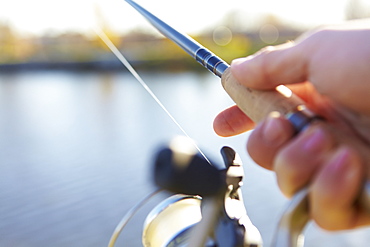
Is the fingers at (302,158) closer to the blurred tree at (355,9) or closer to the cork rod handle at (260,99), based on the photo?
the cork rod handle at (260,99)

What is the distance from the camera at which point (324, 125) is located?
550mm

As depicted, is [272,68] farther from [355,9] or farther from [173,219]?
[355,9]

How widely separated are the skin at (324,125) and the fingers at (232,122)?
127 mm

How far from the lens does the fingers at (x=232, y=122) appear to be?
3.01 feet

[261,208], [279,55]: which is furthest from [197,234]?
[261,208]

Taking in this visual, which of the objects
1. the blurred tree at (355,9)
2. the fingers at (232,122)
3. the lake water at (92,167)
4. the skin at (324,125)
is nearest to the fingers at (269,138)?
the skin at (324,125)

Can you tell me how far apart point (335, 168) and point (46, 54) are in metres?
16.0

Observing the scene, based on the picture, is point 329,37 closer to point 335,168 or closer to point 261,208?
point 335,168

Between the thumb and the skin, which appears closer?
the skin

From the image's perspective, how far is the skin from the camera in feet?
1.55

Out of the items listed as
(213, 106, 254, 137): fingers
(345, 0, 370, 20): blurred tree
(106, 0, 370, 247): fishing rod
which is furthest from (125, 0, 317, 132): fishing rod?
(345, 0, 370, 20): blurred tree

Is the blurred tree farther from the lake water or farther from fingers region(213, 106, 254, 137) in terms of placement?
fingers region(213, 106, 254, 137)

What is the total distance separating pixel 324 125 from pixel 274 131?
54 millimetres

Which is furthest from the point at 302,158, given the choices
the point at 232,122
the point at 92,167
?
the point at 92,167
